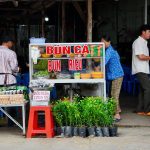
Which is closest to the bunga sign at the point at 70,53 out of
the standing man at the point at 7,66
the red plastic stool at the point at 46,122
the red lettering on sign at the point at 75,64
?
the red lettering on sign at the point at 75,64

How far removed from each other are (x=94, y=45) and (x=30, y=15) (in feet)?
26.5

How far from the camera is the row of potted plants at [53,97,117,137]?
7.94m

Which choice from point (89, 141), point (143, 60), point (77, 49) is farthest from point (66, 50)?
point (143, 60)

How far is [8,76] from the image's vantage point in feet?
28.2

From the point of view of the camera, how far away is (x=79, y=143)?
302 inches

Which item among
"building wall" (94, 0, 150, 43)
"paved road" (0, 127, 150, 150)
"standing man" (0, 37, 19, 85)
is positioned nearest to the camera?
"paved road" (0, 127, 150, 150)

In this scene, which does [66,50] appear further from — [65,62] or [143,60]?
[143,60]

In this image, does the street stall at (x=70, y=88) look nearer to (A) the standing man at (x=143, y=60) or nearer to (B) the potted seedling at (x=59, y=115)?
(B) the potted seedling at (x=59, y=115)

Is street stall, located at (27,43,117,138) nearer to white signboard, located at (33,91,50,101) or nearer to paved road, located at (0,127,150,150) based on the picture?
white signboard, located at (33,91,50,101)

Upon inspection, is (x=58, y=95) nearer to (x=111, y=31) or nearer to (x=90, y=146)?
(x=90, y=146)

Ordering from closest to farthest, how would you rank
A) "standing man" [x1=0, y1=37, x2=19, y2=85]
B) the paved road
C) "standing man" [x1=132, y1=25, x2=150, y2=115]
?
the paved road → "standing man" [x1=0, y1=37, x2=19, y2=85] → "standing man" [x1=132, y1=25, x2=150, y2=115]

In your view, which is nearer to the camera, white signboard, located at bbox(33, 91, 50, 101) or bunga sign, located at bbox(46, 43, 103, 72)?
white signboard, located at bbox(33, 91, 50, 101)

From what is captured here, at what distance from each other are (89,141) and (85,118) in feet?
1.34

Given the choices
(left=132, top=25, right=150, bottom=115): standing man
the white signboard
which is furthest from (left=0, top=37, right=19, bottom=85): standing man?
(left=132, top=25, right=150, bottom=115): standing man
